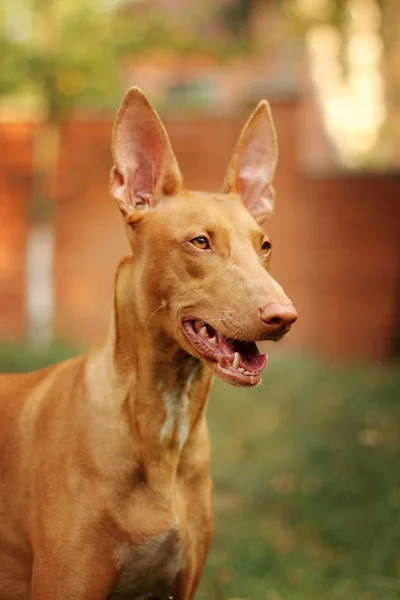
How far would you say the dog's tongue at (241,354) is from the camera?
9.38ft

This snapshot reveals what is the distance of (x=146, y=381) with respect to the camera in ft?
10.2

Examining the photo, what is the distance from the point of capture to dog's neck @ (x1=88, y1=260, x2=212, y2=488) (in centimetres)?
307

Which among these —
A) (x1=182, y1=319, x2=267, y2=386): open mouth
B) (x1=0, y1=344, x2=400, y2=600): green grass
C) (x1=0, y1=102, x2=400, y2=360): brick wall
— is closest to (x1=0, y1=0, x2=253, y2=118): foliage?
(x1=0, y1=102, x2=400, y2=360): brick wall

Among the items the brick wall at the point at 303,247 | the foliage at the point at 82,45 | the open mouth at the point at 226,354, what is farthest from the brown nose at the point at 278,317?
the foliage at the point at 82,45

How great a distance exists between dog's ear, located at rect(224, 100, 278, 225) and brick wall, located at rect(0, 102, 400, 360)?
7.36 meters

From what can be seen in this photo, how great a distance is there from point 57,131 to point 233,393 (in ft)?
15.1

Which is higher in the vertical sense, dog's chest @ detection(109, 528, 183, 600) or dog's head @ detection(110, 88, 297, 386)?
dog's head @ detection(110, 88, 297, 386)

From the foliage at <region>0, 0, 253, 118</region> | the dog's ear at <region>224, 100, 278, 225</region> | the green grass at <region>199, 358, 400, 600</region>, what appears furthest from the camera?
the foliage at <region>0, 0, 253, 118</region>

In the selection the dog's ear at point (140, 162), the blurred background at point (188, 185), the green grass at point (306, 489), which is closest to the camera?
the dog's ear at point (140, 162)

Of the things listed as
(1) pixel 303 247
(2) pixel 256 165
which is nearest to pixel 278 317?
(2) pixel 256 165

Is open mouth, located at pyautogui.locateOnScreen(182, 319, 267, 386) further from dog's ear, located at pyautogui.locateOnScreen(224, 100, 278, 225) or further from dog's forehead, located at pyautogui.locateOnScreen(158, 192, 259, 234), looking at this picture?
dog's ear, located at pyautogui.locateOnScreen(224, 100, 278, 225)

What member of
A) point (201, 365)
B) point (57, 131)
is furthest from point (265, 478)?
point (57, 131)

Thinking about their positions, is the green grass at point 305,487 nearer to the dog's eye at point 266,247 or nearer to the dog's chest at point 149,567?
the dog's chest at point 149,567

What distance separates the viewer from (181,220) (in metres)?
3.04
